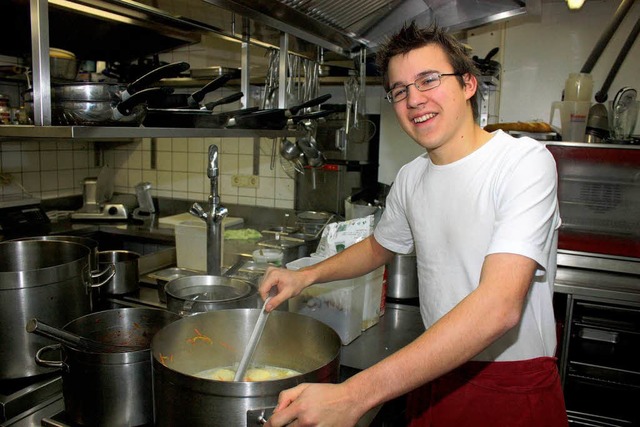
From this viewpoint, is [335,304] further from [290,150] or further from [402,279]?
[290,150]

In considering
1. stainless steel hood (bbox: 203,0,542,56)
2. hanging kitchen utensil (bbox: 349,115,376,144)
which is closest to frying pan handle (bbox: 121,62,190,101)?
stainless steel hood (bbox: 203,0,542,56)

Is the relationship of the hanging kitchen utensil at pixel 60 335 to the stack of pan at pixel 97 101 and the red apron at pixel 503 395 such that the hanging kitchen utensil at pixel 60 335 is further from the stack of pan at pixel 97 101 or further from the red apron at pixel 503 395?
the red apron at pixel 503 395

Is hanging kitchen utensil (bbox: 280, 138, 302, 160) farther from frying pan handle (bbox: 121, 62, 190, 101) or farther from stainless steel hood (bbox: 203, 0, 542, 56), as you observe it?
frying pan handle (bbox: 121, 62, 190, 101)

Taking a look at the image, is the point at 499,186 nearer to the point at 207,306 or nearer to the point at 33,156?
the point at 207,306

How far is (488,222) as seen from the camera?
46.6 inches

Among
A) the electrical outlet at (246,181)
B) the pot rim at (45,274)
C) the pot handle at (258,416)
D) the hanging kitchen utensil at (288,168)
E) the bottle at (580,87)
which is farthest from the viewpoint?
the electrical outlet at (246,181)

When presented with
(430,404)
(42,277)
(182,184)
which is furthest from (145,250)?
(430,404)

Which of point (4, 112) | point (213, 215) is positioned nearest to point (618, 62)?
point (213, 215)

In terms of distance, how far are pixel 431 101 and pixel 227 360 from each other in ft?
2.58

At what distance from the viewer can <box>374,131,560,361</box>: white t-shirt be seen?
3.44 feet

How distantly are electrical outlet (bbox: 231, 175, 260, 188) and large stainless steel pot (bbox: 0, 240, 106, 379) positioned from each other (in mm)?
1997

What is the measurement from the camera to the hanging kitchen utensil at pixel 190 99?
5.08 feet

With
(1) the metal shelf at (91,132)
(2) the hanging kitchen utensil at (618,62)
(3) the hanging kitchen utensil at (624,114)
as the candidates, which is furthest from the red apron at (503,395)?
(2) the hanging kitchen utensil at (618,62)

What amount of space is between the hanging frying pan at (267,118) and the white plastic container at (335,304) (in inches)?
19.9
